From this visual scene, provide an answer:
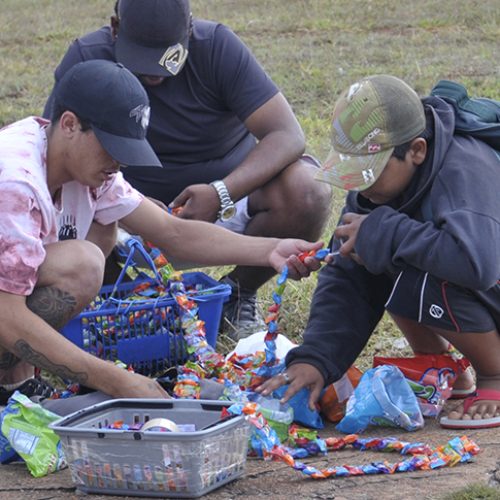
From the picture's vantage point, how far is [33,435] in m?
3.20

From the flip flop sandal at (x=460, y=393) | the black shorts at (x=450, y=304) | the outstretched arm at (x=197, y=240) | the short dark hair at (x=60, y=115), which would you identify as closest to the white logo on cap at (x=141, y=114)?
the short dark hair at (x=60, y=115)

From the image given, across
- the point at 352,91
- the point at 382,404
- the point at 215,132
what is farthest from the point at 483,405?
the point at 215,132

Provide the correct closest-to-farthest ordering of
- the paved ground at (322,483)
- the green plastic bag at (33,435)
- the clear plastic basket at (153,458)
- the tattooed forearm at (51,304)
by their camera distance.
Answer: the clear plastic basket at (153,458)
the paved ground at (322,483)
the green plastic bag at (33,435)
the tattooed forearm at (51,304)

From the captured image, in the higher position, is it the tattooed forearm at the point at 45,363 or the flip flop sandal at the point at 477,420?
the tattooed forearm at the point at 45,363

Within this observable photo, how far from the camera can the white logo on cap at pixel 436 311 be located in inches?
137

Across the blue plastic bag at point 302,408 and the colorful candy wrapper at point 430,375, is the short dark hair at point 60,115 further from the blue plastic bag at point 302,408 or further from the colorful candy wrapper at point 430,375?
the colorful candy wrapper at point 430,375

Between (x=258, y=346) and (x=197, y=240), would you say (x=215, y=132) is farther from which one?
(x=258, y=346)

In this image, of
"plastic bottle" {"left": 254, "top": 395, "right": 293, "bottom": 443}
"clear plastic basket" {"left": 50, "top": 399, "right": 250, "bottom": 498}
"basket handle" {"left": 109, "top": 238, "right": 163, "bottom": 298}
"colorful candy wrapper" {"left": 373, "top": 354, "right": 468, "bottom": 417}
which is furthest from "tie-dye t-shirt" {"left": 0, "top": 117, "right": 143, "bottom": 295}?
"colorful candy wrapper" {"left": 373, "top": 354, "right": 468, "bottom": 417}

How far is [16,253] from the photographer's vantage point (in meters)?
3.20

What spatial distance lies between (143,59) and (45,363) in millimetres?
1561

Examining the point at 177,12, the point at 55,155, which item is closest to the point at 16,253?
the point at 55,155

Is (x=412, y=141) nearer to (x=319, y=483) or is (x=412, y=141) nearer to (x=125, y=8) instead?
(x=319, y=483)

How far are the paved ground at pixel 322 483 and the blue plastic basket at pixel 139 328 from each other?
0.69 m

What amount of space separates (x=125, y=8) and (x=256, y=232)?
3.49 ft
